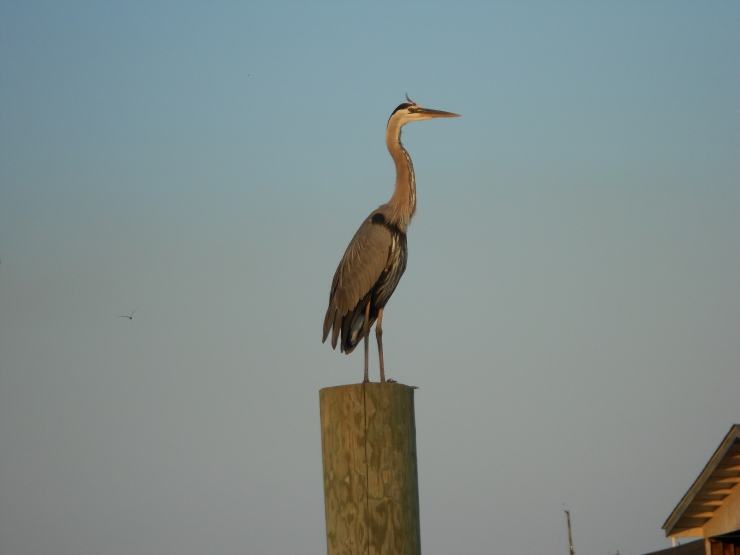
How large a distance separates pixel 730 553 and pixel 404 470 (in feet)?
20.1

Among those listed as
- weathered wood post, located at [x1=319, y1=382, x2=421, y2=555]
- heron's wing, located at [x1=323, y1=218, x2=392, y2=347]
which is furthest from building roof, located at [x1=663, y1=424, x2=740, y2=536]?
weathered wood post, located at [x1=319, y1=382, x2=421, y2=555]

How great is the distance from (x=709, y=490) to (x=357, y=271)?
3.90 m

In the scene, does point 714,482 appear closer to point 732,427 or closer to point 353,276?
point 732,427

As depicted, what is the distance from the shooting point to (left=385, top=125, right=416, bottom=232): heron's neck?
9727 mm

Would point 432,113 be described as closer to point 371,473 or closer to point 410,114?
point 410,114

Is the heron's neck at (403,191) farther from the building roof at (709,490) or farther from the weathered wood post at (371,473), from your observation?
the weathered wood post at (371,473)

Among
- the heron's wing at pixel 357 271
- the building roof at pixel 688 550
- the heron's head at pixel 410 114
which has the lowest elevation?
the building roof at pixel 688 550

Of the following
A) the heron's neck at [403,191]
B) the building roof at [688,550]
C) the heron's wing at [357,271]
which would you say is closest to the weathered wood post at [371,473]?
the heron's wing at [357,271]

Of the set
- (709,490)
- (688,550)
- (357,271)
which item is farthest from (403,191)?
(688,550)

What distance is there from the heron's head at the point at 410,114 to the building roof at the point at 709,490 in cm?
470

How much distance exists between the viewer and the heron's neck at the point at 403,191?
9.73 metres

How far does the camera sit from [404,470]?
172 inches

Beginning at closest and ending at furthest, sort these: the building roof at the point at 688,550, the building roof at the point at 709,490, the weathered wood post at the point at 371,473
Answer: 1. the weathered wood post at the point at 371,473
2. the building roof at the point at 709,490
3. the building roof at the point at 688,550

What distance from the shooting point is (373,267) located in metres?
9.19
